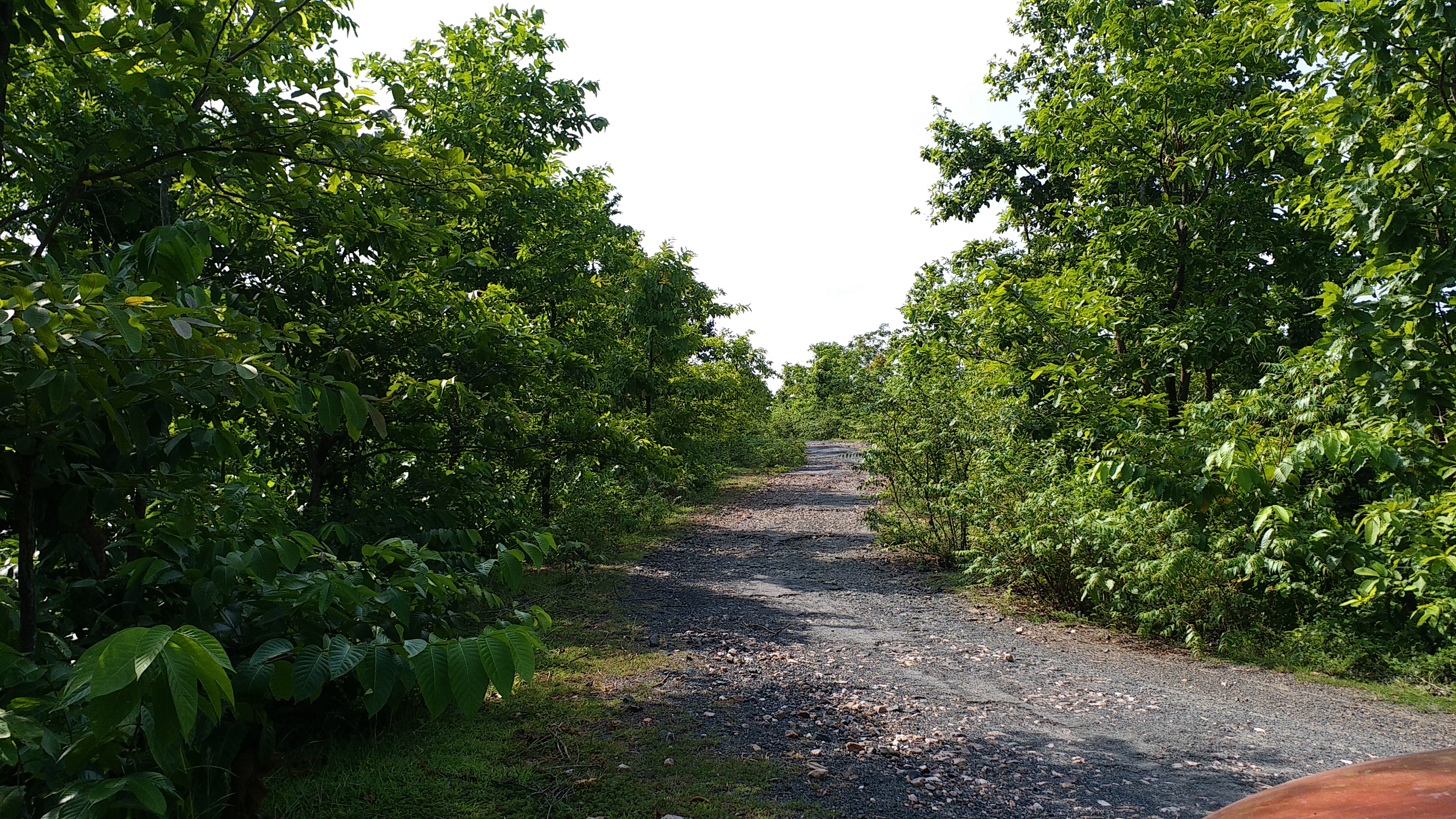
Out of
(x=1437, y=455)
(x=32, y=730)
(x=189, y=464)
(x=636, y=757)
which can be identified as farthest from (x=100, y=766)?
(x=1437, y=455)

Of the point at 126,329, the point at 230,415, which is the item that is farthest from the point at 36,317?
the point at 230,415

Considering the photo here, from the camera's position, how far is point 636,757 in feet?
15.2

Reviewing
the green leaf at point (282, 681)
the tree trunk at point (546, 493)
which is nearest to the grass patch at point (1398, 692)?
the tree trunk at point (546, 493)

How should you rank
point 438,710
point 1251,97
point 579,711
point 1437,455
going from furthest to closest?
point 1251,97 < point 579,711 < point 1437,455 < point 438,710

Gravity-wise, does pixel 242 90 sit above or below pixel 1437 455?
above

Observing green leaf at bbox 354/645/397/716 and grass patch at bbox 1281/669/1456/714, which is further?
grass patch at bbox 1281/669/1456/714

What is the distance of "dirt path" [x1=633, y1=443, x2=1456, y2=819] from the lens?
4.31 meters

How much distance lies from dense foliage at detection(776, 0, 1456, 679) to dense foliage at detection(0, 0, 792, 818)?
13.1ft

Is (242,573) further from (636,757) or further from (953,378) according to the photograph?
(953,378)

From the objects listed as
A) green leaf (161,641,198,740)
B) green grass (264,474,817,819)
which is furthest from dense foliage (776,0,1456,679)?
green leaf (161,641,198,740)

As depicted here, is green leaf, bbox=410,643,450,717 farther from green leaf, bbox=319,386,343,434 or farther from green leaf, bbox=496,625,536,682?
green leaf, bbox=319,386,343,434

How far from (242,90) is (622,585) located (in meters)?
7.46

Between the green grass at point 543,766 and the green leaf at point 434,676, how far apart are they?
2462 millimetres

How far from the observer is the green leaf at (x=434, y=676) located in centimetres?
179
